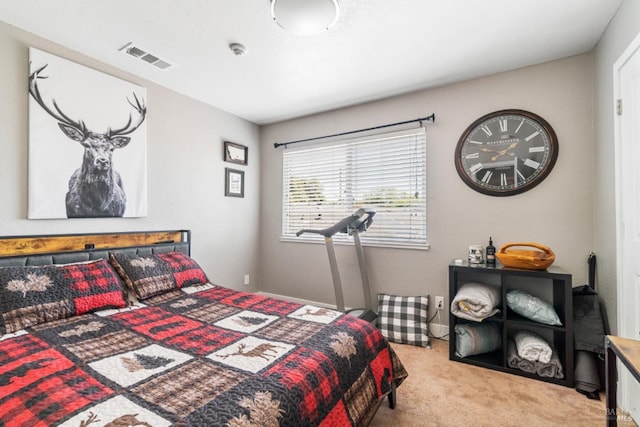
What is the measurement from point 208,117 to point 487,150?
3.00 meters

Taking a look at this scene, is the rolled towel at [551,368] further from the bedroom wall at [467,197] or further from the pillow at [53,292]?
the pillow at [53,292]

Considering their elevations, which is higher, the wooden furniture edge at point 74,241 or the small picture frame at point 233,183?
the small picture frame at point 233,183

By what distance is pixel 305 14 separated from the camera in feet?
5.74

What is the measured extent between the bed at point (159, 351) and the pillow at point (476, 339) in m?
0.87

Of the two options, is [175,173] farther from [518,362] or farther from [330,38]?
[518,362]

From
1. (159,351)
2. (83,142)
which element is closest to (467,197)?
(159,351)

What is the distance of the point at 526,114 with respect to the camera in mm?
2504

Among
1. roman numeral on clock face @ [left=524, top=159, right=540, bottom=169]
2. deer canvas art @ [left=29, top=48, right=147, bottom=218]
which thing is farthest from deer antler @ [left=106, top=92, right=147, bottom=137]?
roman numeral on clock face @ [left=524, top=159, right=540, bottom=169]

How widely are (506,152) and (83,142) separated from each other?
3585 millimetres

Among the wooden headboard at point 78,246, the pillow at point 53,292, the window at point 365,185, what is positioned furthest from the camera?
the window at point 365,185

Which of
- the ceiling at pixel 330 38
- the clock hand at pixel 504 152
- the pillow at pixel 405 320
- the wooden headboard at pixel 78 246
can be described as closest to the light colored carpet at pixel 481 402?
the pillow at pixel 405 320

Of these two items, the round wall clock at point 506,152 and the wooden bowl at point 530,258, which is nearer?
the wooden bowl at point 530,258

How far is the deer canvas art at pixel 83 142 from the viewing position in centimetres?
213

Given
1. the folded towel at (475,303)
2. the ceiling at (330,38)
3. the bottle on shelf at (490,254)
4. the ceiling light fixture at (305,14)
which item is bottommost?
the folded towel at (475,303)
